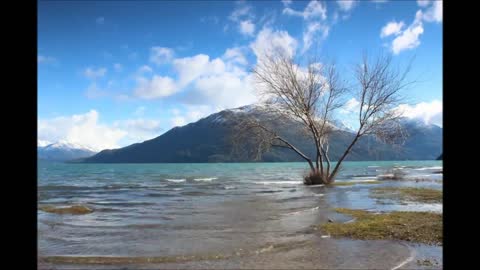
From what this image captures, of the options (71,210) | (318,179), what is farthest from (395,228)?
(318,179)

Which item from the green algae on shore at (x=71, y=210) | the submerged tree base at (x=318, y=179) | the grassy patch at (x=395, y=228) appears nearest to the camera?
the grassy patch at (x=395, y=228)

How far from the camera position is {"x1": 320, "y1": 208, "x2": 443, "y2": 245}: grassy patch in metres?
9.80

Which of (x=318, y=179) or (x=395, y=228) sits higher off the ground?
(x=395, y=228)

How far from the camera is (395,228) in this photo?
35.9 feet

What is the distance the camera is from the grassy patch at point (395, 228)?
32.2ft

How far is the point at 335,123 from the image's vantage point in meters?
32.4

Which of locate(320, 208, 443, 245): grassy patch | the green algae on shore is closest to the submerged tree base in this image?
locate(320, 208, 443, 245): grassy patch

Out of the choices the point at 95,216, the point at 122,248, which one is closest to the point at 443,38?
the point at 122,248

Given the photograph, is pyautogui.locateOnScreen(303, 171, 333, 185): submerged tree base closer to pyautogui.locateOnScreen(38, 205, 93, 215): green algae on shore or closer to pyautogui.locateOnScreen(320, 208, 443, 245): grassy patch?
pyautogui.locateOnScreen(320, 208, 443, 245): grassy patch

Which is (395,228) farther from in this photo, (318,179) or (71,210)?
(318,179)

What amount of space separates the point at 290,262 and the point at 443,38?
6.88 m

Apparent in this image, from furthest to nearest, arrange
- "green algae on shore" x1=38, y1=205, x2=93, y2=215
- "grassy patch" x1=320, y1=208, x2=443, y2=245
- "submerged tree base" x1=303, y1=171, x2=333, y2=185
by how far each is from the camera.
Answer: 1. "submerged tree base" x1=303, y1=171, x2=333, y2=185
2. "green algae on shore" x1=38, y1=205, x2=93, y2=215
3. "grassy patch" x1=320, y1=208, x2=443, y2=245

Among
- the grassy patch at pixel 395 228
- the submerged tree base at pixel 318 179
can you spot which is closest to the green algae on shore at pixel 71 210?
the grassy patch at pixel 395 228

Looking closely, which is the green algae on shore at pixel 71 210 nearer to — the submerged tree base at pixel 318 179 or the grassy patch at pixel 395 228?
the grassy patch at pixel 395 228
